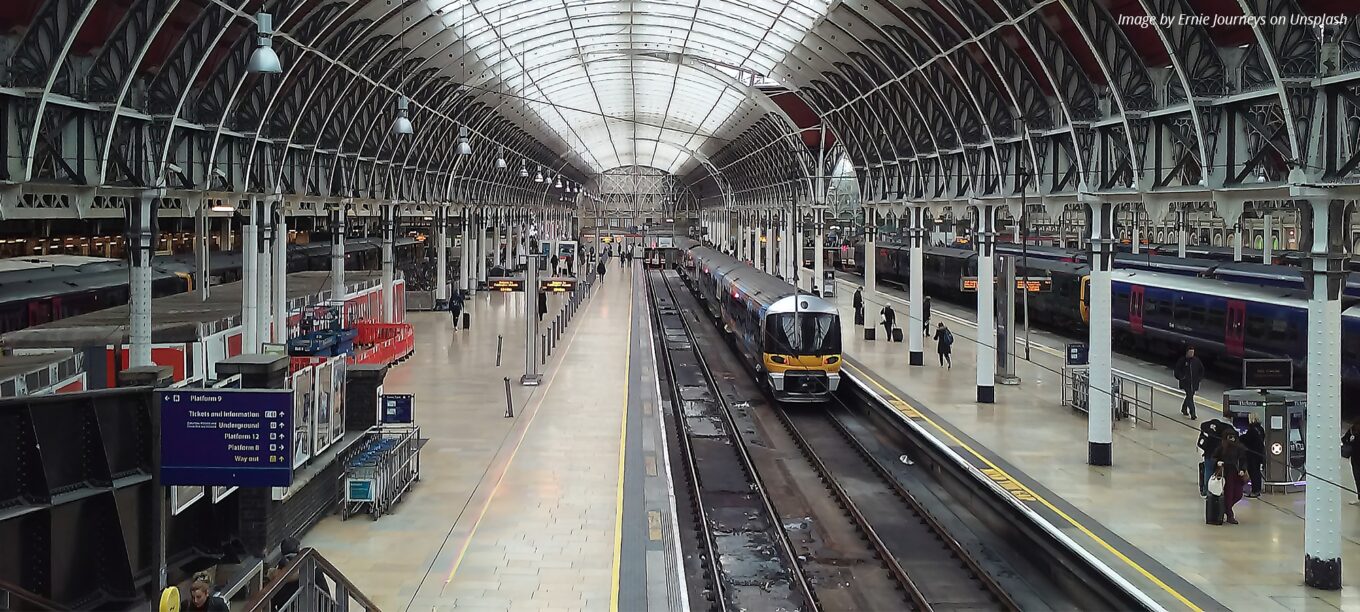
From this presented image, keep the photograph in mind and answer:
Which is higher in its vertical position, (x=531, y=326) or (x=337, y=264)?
(x=337, y=264)

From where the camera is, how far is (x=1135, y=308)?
1240 inches

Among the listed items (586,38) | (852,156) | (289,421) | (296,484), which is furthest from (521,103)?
(289,421)

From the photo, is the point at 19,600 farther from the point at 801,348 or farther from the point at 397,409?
the point at 801,348

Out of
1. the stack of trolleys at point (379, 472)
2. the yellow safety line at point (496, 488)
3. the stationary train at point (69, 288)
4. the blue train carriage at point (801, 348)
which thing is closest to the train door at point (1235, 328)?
the blue train carriage at point (801, 348)

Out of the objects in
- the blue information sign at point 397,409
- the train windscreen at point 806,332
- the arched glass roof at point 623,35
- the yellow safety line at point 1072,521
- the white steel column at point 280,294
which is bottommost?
the yellow safety line at point 1072,521

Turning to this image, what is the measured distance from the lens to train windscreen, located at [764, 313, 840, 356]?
89.5 ft

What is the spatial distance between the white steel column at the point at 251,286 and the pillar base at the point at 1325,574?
19.6m

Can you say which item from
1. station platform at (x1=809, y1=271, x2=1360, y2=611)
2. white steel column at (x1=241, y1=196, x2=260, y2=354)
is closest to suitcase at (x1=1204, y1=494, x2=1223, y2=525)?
station platform at (x1=809, y1=271, x2=1360, y2=611)

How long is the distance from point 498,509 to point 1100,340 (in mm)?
10744

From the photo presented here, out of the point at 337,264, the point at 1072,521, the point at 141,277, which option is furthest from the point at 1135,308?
the point at 141,277

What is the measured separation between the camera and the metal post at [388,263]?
38094 mm

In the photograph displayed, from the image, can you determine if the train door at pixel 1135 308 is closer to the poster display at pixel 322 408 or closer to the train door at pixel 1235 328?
the train door at pixel 1235 328

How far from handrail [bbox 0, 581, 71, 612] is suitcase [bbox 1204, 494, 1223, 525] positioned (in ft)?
44.9

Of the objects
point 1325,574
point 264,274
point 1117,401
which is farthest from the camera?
point 264,274
